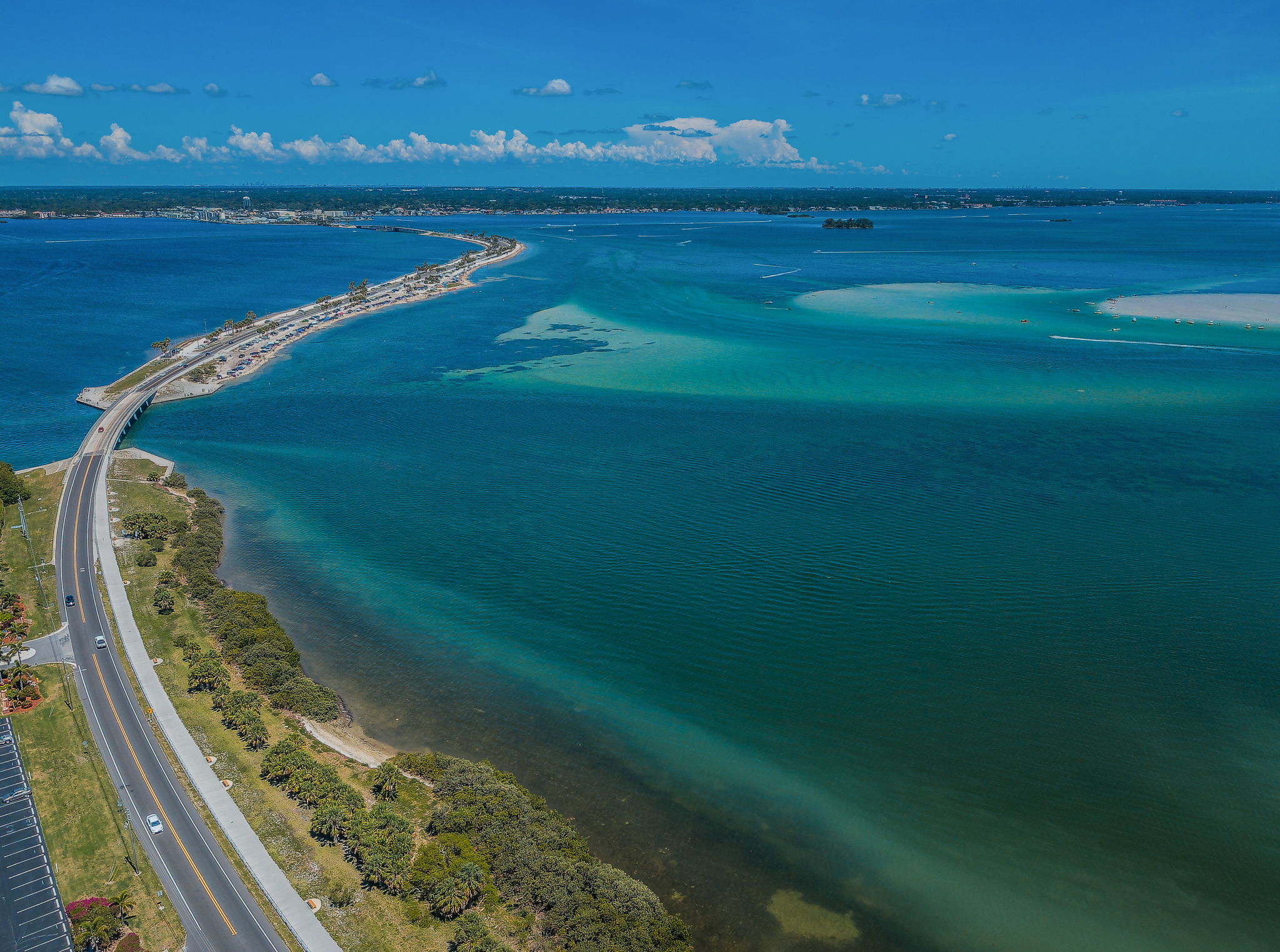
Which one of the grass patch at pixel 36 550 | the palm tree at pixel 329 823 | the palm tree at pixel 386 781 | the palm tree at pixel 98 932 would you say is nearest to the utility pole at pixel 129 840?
the palm tree at pixel 98 932

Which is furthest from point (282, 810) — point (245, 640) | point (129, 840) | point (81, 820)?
point (245, 640)

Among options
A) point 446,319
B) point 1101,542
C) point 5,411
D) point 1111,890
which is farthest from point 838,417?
point 5,411

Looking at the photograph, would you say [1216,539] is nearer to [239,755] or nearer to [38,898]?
[239,755]

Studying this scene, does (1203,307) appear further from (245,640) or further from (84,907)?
(84,907)

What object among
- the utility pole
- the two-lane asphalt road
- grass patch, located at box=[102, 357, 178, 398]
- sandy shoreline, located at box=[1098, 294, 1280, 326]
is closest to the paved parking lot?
the utility pole

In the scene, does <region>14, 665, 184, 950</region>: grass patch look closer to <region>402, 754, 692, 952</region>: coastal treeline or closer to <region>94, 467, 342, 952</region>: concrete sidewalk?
<region>94, 467, 342, 952</region>: concrete sidewalk

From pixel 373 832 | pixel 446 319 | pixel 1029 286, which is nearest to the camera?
pixel 373 832
